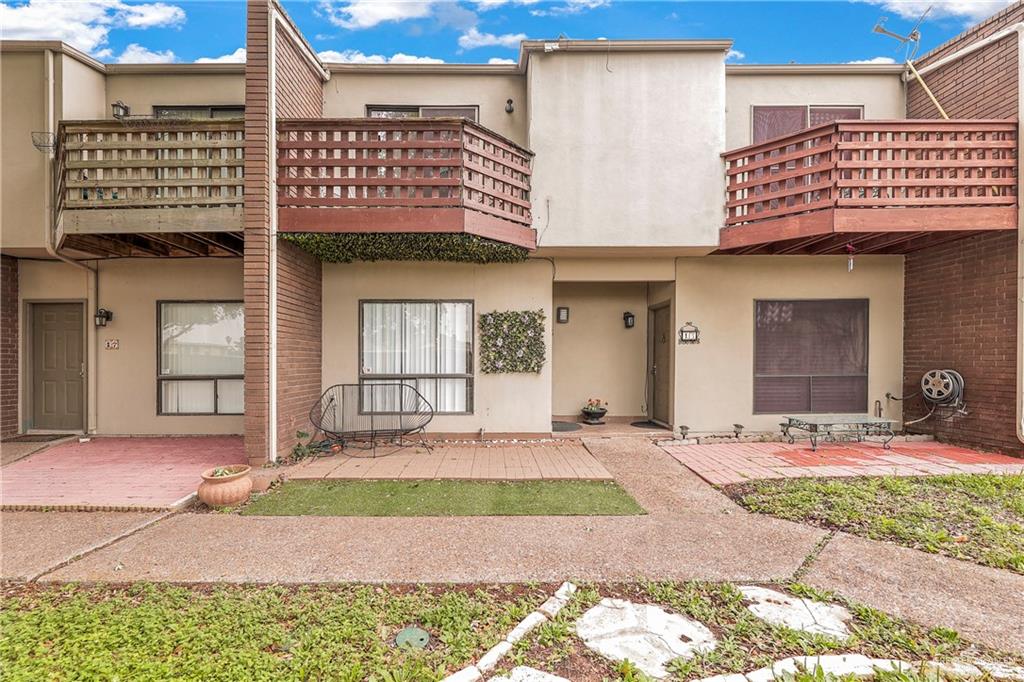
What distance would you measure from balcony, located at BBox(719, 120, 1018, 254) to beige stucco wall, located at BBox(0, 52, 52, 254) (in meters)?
10.1

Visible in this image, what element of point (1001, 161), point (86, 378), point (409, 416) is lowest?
point (409, 416)

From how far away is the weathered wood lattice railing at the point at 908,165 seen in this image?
567 cm

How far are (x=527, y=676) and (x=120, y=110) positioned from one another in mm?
9390

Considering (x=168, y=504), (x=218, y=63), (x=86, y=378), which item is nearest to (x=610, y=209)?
(x=168, y=504)

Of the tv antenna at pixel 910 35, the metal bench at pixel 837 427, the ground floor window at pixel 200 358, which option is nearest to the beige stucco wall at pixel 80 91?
the ground floor window at pixel 200 358

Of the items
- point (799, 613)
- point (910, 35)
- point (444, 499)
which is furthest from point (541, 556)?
point (910, 35)

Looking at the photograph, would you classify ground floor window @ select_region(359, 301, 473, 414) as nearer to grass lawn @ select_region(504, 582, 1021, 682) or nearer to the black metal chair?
the black metal chair

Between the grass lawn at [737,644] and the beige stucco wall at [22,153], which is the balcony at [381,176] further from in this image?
the grass lawn at [737,644]

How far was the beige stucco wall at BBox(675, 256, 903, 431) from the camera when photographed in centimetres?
723

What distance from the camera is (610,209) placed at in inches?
254

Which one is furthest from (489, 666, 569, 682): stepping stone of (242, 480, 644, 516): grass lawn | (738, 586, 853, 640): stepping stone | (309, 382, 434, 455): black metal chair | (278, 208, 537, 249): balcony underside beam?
(278, 208, 537, 249): balcony underside beam

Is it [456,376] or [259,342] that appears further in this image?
[456,376]

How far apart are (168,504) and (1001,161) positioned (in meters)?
10.6

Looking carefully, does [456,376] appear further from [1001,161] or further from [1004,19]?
[1004,19]
